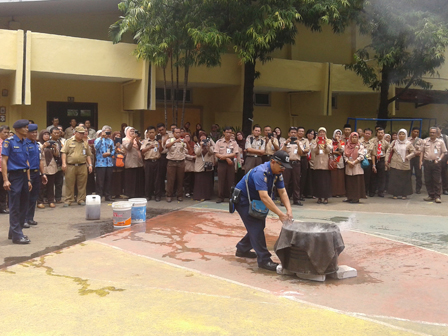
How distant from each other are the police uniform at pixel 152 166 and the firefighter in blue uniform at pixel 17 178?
437 centimetres

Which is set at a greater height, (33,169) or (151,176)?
(33,169)

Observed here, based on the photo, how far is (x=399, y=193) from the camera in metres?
13.7

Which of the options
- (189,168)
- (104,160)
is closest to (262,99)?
(189,168)

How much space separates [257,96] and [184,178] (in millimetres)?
8232

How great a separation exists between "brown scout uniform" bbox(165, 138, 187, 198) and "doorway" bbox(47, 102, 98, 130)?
19.6 ft

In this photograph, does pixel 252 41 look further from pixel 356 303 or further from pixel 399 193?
pixel 356 303

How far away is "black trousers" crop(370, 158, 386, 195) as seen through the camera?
14031mm

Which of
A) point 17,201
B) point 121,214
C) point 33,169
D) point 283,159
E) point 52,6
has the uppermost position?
point 52,6

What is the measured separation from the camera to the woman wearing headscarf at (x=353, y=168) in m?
12.9

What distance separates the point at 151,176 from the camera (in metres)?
12.8

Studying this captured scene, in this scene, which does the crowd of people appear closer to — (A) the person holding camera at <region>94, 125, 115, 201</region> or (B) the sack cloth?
(A) the person holding camera at <region>94, 125, 115, 201</region>

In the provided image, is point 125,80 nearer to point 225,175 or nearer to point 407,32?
point 225,175

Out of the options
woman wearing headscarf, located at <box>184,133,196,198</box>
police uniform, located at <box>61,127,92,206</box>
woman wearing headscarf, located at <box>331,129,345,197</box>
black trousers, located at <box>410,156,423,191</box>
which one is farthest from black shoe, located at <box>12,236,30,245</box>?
black trousers, located at <box>410,156,423,191</box>

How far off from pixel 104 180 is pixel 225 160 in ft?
9.85
